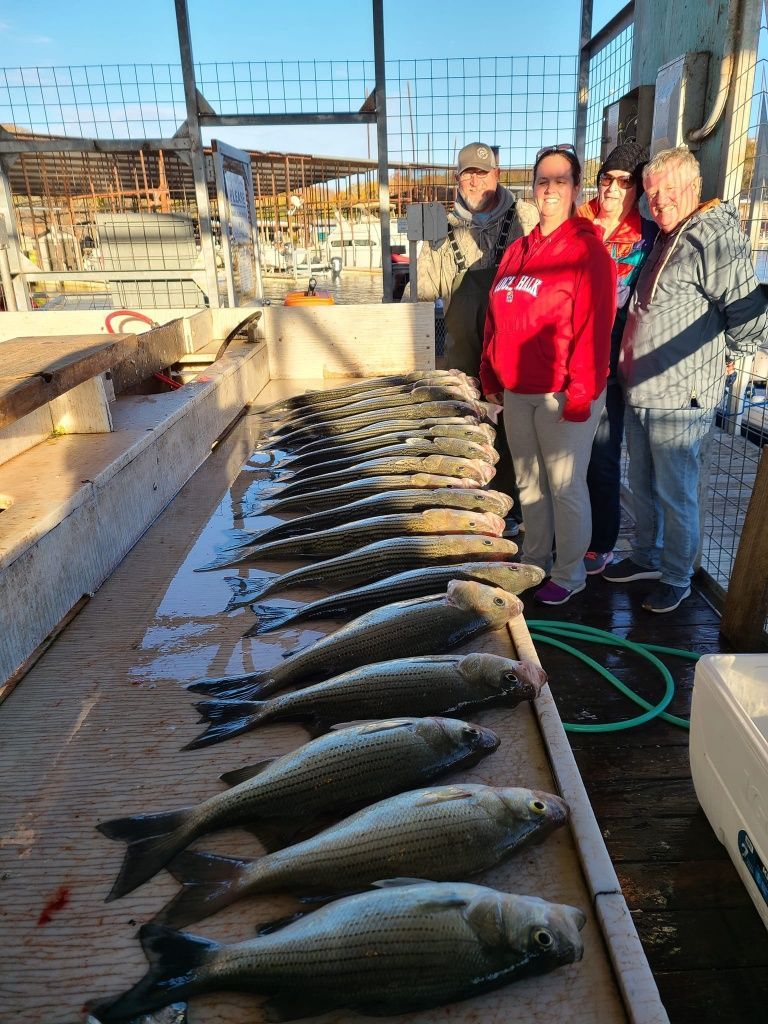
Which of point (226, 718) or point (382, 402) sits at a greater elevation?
point (382, 402)

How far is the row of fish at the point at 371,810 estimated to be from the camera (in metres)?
1.32

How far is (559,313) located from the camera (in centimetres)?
370

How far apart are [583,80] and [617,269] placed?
5.03 m

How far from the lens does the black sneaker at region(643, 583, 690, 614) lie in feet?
14.7

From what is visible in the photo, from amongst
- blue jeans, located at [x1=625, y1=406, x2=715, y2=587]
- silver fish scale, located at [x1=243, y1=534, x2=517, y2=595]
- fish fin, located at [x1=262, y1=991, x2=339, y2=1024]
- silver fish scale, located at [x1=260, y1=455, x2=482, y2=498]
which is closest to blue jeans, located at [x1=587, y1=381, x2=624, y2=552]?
blue jeans, located at [x1=625, y1=406, x2=715, y2=587]

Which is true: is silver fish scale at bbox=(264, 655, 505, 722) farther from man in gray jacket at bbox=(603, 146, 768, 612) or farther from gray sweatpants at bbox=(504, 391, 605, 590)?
man in gray jacket at bbox=(603, 146, 768, 612)

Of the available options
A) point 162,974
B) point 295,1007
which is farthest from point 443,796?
point 162,974

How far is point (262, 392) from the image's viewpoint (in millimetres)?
6770

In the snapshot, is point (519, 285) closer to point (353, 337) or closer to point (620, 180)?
point (620, 180)

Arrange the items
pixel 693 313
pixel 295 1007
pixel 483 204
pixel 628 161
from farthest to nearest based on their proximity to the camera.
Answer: pixel 483 204 < pixel 628 161 < pixel 693 313 < pixel 295 1007

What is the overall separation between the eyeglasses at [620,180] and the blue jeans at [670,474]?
1319mm

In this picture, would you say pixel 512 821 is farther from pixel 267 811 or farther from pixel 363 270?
pixel 363 270

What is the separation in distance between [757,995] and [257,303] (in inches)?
352

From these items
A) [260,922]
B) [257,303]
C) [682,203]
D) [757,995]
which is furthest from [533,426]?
[257,303]
